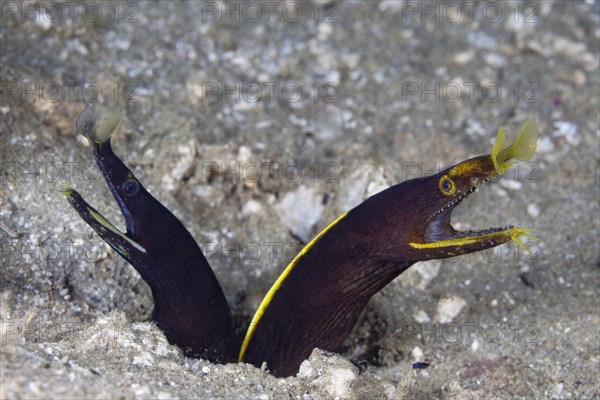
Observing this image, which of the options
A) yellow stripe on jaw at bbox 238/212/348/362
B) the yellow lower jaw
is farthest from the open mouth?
yellow stripe on jaw at bbox 238/212/348/362

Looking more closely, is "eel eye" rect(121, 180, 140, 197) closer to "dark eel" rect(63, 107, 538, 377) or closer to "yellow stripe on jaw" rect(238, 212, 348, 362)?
"dark eel" rect(63, 107, 538, 377)

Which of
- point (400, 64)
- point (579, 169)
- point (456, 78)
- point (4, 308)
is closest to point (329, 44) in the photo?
point (400, 64)

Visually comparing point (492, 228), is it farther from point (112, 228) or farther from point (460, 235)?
point (112, 228)

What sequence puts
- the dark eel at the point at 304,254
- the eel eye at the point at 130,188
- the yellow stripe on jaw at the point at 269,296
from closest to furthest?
the dark eel at the point at 304,254, the eel eye at the point at 130,188, the yellow stripe on jaw at the point at 269,296

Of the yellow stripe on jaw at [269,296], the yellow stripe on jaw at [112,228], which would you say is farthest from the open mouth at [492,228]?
the yellow stripe on jaw at [112,228]

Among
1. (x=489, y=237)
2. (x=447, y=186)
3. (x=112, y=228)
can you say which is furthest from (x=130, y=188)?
(x=489, y=237)

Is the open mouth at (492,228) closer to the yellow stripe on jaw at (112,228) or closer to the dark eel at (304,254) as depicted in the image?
the dark eel at (304,254)
